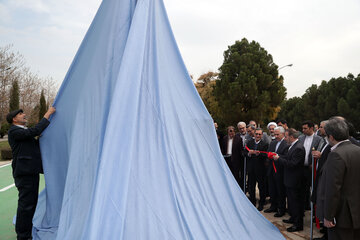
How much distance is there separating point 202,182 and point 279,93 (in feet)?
103

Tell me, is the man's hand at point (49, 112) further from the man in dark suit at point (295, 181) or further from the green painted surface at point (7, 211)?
the man in dark suit at point (295, 181)

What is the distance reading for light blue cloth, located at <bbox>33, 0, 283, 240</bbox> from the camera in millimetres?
3156

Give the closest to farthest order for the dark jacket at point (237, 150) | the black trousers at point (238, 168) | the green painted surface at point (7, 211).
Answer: the green painted surface at point (7, 211), the dark jacket at point (237, 150), the black trousers at point (238, 168)

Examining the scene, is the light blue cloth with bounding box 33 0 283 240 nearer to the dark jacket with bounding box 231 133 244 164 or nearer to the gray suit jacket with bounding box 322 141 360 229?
the gray suit jacket with bounding box 322 141 360 229

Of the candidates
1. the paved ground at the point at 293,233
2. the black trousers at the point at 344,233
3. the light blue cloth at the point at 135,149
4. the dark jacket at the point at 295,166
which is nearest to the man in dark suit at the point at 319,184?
the black trousers at the point at 344,233

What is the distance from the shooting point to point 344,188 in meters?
3.04

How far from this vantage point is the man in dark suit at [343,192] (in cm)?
297

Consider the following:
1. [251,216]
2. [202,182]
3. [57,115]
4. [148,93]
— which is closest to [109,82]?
[148,93]

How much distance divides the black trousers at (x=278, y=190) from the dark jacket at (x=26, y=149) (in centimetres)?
479

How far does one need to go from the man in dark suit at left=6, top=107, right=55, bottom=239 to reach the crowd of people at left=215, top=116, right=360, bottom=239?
4.19m

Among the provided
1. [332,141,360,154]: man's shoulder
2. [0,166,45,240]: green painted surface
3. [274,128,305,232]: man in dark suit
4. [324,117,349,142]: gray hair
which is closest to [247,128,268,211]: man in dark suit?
[274,128,305,232]: man in dark suit

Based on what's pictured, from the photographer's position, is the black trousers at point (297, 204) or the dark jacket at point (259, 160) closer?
the black trousers at point (297, 204)

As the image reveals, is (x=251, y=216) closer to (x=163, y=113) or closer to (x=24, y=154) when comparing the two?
(x=163, y=113)

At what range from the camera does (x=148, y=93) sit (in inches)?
146
